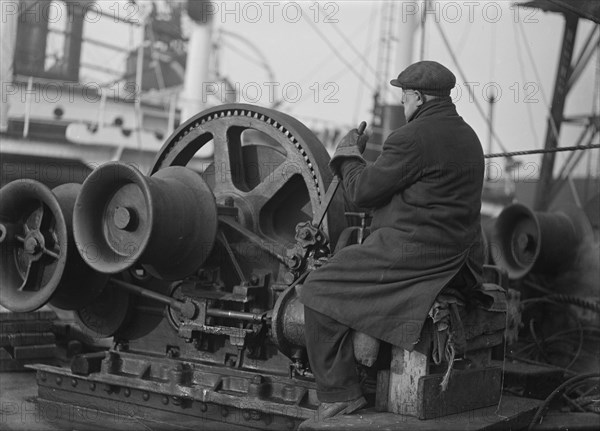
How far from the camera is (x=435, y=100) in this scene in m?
3.66

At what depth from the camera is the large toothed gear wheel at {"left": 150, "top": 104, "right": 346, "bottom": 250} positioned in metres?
4.48

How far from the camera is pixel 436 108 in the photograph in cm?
364

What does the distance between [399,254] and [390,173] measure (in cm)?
35

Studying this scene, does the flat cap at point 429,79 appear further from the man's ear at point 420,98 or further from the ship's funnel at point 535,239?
the ship's funnel at point 535,239

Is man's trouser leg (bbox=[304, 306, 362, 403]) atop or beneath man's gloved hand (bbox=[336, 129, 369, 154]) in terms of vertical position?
beneath

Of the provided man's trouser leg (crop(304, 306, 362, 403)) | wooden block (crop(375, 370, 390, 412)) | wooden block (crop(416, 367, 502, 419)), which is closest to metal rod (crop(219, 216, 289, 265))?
man's trouser leg (crop(304, 306, 362, 403))

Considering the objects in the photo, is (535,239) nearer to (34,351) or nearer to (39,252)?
(39,252)

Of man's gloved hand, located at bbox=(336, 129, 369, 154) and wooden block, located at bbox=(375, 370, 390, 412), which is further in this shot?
man's gloved hand, located at bbox=(336, 129, 369, 154)

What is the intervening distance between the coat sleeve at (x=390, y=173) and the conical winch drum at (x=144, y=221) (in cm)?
107

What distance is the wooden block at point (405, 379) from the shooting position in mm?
3492

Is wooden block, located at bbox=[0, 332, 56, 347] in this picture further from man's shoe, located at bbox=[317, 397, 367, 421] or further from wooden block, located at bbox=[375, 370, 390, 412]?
wooden block, located at bbox=[375, 370, 390, 412]

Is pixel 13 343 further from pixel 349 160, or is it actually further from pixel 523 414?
pixel 523 414

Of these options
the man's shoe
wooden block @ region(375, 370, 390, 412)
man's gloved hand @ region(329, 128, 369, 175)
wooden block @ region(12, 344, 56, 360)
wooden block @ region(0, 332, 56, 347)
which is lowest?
wooden block @ region(12, 344, 56, 360)

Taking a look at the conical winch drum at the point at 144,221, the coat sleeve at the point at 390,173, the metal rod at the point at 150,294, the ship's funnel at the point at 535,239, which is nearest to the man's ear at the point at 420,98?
the coat sleeve at the point at 390,173
